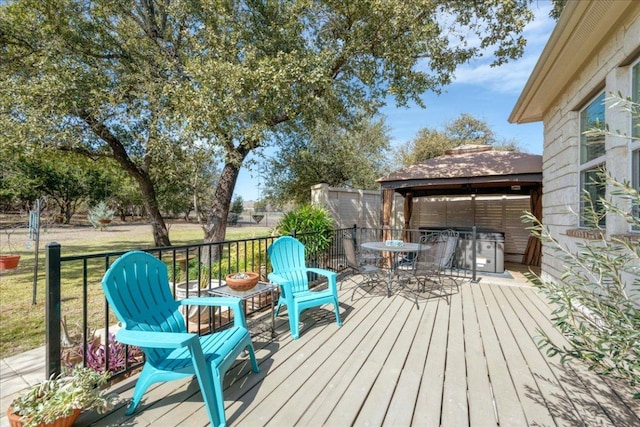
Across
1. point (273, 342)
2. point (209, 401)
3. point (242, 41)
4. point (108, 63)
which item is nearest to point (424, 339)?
point (273, 342)

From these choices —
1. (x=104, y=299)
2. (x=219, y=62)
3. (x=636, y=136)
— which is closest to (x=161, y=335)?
(x=104, y=299)

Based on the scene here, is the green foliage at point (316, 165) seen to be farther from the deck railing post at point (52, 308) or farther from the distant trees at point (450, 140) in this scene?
the deck railing post at point (52, 308)

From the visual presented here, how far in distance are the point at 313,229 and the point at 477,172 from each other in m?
3.48

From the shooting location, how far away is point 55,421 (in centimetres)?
160

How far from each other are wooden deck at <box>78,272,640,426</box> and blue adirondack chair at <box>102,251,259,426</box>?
0.24m

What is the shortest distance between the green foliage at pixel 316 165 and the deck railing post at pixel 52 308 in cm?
839

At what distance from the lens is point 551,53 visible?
3295 mm

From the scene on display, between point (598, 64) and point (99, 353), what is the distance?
584cm

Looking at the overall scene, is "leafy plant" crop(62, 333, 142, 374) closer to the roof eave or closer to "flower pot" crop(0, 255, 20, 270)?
"flower pot" crop(0, 255, 20, 270)

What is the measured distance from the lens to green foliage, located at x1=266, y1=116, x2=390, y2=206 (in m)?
10.3

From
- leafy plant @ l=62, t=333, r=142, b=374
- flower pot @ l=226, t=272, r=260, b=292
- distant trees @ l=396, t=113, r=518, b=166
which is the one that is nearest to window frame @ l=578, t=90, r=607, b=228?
flower pot @ l=226, t=272, r=260, b=292

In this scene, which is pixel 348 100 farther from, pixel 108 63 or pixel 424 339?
pixel 424 339

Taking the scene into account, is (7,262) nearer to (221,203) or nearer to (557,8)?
(221,203)

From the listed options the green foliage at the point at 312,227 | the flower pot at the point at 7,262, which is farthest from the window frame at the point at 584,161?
the flower pot at the point at 7,262
